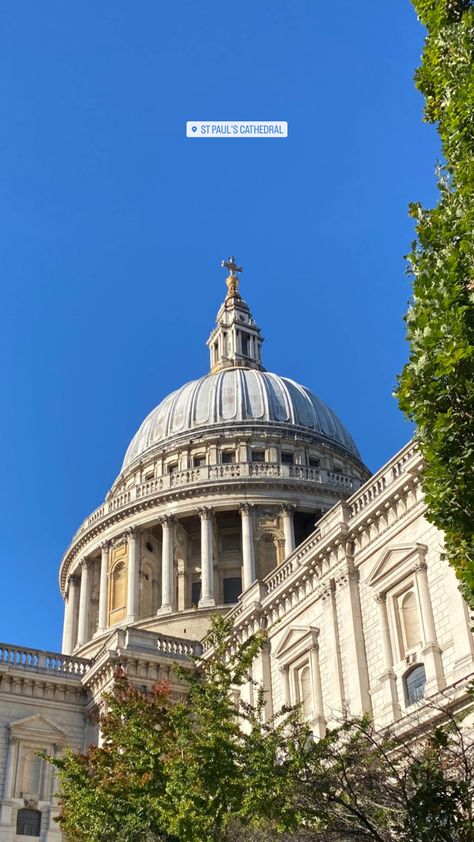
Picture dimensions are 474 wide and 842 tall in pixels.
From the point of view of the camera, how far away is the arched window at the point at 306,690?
3147cm

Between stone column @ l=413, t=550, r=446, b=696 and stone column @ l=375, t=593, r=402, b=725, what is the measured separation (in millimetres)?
1666

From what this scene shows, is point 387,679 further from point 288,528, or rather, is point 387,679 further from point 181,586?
point 181,586

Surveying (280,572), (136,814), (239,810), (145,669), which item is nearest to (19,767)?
(145,669)

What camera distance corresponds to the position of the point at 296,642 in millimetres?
32656

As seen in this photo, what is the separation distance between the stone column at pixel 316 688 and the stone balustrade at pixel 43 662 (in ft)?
41.1

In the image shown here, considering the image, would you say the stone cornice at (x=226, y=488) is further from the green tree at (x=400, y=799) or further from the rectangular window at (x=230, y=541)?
the green tree at (x=400, y=799)

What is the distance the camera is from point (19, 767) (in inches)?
1451

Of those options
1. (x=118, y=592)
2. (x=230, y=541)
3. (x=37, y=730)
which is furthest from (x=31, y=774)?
(x=230, y=541)

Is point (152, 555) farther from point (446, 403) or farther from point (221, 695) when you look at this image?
point (446, 403)

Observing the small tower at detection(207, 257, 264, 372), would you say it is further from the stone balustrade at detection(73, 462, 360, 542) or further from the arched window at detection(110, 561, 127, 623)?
the arched window at detection(110, 561, 127, 623)

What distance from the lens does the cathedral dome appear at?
6138cm

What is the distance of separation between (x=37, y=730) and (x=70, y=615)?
21.8 metres

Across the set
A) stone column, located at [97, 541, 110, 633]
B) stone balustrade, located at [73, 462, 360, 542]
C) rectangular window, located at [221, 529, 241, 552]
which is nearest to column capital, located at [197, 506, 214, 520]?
stone balustrade, located at [73, 462, 360, 542]

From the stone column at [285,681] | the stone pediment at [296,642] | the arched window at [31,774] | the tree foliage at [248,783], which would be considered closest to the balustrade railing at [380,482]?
the stone pediment at [296,642]
